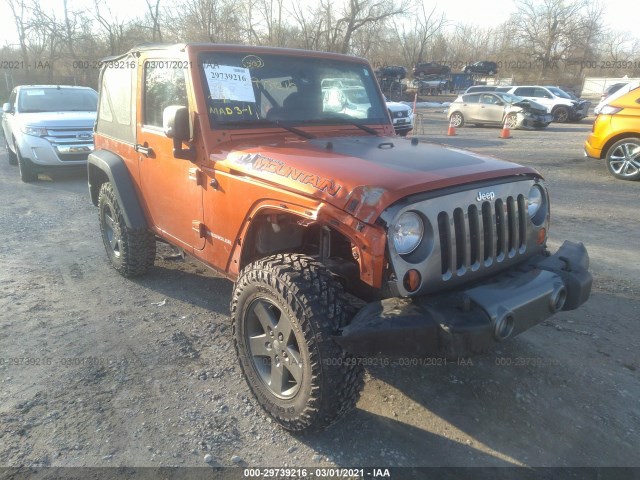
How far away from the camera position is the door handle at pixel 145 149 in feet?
12.8

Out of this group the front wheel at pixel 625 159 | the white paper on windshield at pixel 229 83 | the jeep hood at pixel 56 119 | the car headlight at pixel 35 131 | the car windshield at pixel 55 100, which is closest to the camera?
the white paper on windshield at pixel 229 83

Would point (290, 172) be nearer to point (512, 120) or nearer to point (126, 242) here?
point (126, 242)

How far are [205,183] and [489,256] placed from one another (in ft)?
6.22

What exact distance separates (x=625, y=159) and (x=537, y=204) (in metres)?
7.43

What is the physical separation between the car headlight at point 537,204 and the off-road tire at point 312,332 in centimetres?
139

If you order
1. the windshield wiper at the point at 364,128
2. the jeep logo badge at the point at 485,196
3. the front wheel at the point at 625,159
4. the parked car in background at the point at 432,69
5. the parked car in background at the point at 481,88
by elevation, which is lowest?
the front wheel at the point at 625,159

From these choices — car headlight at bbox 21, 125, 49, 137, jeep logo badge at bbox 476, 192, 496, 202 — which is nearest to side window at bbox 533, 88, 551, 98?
car headlight at bbox 21, 125, 49, 137

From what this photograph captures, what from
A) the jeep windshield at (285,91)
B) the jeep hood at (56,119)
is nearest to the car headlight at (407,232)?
the jeep windshield at (285,91)

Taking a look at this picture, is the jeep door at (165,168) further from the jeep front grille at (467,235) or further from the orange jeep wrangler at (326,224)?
the jeep front grille at (467,235)

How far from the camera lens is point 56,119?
9094 millimetres

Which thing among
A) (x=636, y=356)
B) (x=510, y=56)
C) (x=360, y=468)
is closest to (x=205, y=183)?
(x=360, y=468)

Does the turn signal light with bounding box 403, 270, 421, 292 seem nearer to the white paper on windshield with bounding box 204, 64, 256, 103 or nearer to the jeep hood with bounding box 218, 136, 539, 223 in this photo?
the jeep hood with bounding box 218, 136, 539, 223

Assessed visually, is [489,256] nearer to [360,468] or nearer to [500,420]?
[500,420]

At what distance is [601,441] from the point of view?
264cm
